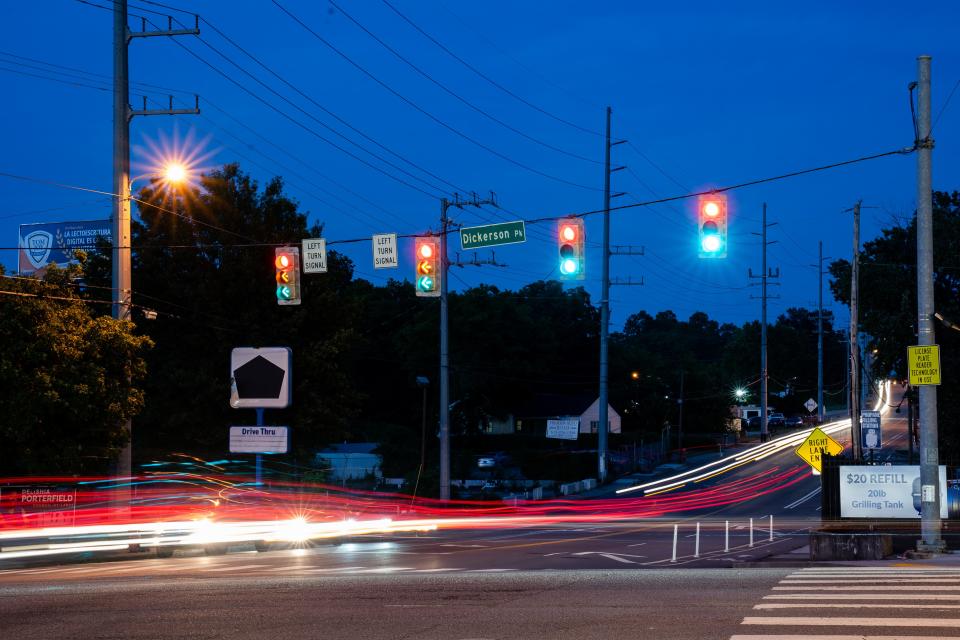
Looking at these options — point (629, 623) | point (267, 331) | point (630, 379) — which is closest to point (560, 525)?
point (267, 331)

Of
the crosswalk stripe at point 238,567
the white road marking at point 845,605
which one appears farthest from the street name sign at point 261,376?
the white road marking at point 845,605

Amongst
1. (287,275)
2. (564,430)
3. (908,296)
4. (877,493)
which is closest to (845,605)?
(877,493)

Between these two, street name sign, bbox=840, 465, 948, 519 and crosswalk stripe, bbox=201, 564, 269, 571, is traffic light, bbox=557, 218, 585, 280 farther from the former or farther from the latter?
street name sign, bbox=840, 465, 948, 519

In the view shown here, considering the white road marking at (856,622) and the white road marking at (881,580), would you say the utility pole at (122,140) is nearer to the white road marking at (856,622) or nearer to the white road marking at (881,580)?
the white road marking at (881,580)

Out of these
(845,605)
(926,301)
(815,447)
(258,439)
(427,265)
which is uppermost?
(427,265)

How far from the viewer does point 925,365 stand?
67.5 ft

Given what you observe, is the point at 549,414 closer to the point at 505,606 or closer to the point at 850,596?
the point at 850,596

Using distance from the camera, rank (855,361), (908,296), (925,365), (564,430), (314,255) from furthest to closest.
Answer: (564,430), (908,296), (855,361), (314,255), (925,365)

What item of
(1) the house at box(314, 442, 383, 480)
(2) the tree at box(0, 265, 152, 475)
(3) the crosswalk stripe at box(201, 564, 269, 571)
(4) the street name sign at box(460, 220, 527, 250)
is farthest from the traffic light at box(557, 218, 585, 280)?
(1) the house at box(314, 442, 383, 480)

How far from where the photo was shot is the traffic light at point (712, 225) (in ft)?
70.8

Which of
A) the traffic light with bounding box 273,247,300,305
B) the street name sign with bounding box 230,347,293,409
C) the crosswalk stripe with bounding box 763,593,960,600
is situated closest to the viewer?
the crosswalk stripe with bounding box 763,593,960,600

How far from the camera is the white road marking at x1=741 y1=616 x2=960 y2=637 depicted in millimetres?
11062

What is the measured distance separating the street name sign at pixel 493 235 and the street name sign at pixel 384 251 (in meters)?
1.78

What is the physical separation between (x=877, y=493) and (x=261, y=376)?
18613mm
